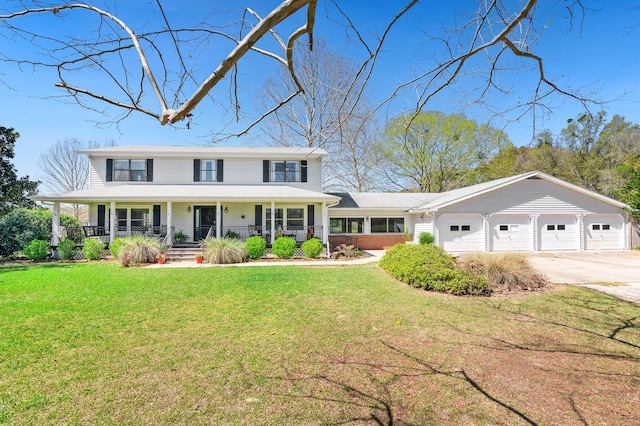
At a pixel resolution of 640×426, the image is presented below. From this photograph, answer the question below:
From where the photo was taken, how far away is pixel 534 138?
3553 millimetres

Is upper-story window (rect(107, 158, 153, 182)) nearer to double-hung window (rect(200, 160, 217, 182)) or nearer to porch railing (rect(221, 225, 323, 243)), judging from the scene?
double-hung window (rect(200, 160, 217, 182))

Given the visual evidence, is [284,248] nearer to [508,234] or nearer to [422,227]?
[422,227]

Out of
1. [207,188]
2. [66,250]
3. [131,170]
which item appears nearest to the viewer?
[66,250]

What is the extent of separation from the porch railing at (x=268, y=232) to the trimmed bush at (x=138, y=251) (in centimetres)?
369

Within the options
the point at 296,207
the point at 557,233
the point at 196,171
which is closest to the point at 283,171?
the point at 296,207

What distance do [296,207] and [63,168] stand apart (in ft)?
91.0

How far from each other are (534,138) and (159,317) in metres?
6.42

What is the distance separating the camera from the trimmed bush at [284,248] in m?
14.0

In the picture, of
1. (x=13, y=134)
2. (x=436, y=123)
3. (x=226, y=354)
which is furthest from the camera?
(x=436, y=123)

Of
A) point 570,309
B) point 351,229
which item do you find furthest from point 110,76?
point 351,229

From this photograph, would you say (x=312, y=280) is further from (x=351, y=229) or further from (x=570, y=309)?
(x=351, y=229)

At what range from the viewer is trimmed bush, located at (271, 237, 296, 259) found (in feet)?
46.0

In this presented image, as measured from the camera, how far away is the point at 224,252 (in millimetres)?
12922

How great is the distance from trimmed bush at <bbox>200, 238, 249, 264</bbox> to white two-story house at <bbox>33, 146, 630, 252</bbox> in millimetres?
3009
